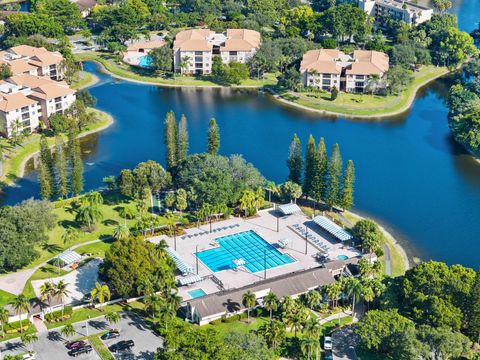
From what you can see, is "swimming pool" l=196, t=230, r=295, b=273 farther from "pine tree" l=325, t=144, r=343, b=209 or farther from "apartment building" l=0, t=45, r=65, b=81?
"apartment building" l=0, t=45, r=65, b=81

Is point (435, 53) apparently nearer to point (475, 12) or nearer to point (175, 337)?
point (475, 12)

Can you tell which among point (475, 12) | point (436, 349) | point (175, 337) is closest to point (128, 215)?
point (175, 337)

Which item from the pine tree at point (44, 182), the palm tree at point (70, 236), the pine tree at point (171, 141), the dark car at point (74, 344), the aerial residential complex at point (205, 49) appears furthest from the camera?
the aerial residential complex at point (205, 49)

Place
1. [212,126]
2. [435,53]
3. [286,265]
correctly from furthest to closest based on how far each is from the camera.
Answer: [435,53]
[212,126]
[286,265]

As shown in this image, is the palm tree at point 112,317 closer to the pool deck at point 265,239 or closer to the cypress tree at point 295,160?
the pool deck at point 265,239

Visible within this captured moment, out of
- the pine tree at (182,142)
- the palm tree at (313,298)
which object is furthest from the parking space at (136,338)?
the pine tree at (182,142)

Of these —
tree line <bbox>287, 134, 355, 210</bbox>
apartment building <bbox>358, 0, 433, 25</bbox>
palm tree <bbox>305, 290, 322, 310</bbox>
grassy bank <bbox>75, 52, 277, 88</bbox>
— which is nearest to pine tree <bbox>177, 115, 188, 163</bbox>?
tree line <bbox>287, 134, 355, 210</bbox>

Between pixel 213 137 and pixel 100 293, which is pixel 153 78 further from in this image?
pixel 100 293

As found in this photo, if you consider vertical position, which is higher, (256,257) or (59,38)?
(59,38)
